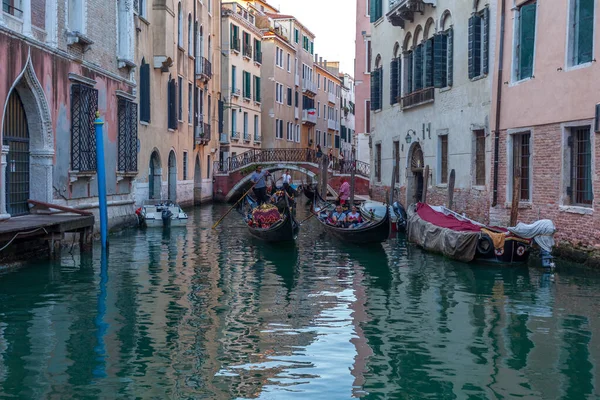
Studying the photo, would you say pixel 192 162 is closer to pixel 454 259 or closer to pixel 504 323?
pixel 454 259

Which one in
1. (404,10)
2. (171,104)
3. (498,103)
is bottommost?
(498,103)

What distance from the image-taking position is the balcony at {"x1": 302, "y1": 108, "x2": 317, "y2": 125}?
155 feet

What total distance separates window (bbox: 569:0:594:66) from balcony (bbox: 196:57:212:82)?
1624 centimetres

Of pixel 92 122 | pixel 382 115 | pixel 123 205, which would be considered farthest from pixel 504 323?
pixel 382 115

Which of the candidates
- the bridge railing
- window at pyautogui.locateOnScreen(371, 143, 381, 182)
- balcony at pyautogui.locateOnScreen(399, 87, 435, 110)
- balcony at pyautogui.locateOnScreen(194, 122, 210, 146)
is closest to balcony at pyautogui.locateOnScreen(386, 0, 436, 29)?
balcony at pyautogui.locateOnScreen(399, 87, 435, 110)

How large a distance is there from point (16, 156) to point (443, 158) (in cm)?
944

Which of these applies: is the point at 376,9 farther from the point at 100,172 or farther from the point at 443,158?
the point at 100,172

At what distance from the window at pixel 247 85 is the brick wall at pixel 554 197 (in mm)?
23437

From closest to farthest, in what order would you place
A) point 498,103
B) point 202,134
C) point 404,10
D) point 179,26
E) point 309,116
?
point 498,103, point 404,10, point 179,26, point 202,134, point 309,116

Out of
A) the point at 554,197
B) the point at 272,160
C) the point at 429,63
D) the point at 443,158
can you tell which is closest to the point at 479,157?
the point at 443,158

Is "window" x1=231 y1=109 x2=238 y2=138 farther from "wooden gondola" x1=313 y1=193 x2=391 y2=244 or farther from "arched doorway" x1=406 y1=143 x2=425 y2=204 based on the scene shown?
"wooden gondola" x1=313 y1=193 x2=391 y2=244

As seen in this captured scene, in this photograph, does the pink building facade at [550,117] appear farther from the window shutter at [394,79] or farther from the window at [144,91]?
the window at [144,91]

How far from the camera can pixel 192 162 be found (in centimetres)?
2680

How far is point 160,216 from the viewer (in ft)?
62.6
